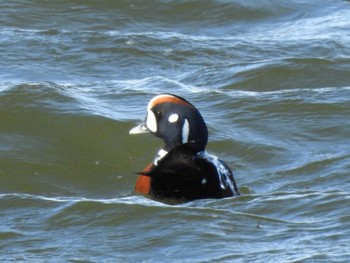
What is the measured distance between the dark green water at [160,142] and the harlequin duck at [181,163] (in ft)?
0.40

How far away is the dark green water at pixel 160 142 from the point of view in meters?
8.12

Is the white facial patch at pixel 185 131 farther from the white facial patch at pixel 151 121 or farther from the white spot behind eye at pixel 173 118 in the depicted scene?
the white facial patch at pixel 151 121

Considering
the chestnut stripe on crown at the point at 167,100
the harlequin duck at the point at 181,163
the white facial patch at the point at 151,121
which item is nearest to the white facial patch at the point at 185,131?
the harlequin duck at the point at 181,163

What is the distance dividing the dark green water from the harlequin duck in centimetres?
12

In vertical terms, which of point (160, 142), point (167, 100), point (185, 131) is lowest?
point (160, 142)

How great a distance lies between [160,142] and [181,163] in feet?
7.42

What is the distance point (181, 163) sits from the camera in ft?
30.2

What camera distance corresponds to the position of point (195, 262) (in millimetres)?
7496

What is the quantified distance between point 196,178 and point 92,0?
25.8 ft

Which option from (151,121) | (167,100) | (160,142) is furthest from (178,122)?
(160,142)

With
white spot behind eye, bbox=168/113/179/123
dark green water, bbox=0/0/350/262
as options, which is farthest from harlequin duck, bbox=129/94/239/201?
dark green water, bbox=0/0/350/262

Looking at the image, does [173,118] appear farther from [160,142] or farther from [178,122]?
[160,142]

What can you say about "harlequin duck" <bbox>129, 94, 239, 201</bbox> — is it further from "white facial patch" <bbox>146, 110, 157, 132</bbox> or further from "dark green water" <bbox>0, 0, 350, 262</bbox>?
"dark green water" <bbox>0, 0, 350, 262</bbox>

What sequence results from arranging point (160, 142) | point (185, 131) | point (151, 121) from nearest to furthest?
point (185, 131) < point (151, 121) < point (160, 142)
